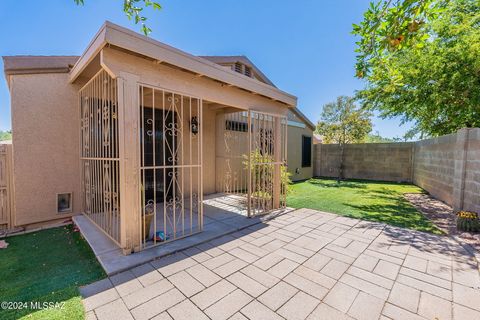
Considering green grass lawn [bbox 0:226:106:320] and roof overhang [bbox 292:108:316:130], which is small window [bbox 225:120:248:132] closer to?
roof overhang [bbox 292:108:316:130]

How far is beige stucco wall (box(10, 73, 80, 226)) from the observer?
11.8ft

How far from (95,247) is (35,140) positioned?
2411 mm

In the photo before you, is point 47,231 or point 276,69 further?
point 276,69

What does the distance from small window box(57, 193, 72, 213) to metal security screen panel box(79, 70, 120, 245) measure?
0.76 ft

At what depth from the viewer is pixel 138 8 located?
2523 millimetres

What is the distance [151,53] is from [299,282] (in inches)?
130

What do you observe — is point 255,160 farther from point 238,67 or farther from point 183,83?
point 238,67

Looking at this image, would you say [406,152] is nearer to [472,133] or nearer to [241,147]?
[472,133]

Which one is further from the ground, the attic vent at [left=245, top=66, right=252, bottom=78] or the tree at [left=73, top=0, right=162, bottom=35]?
the attic vent at [left=245, top=66, right=252, bottom=78]

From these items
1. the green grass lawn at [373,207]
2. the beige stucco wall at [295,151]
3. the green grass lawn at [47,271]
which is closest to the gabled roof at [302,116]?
the beige stucco wall at [295,151]

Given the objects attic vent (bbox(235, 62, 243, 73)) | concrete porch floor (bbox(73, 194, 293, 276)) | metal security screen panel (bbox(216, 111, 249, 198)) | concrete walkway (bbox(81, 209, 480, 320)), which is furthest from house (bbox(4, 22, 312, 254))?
attic vent (bbox(235, 62, 243, 73))

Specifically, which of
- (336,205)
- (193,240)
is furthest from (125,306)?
(336,205)

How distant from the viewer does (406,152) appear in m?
10.1

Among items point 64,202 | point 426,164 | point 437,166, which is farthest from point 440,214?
point 64,202
